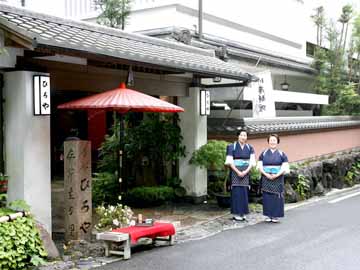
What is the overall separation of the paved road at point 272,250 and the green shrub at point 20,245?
1.09 meters

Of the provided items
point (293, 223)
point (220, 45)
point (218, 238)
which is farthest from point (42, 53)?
point (220, 45)

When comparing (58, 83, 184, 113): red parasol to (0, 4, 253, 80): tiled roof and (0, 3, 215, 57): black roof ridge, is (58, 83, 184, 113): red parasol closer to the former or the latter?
(0, 4, 253, 80): tiled roof

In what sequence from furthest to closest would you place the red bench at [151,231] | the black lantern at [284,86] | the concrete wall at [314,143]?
the black lantern at [284,86], the concrete wall at [314,143], the red bench at [151,231]

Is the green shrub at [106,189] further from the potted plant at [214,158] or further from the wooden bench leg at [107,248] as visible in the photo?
the wooden bench leg at [107,248]

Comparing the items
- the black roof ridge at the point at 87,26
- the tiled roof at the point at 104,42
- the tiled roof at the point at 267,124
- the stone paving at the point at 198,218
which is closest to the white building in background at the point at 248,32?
the tiled roof at the point at 267,124

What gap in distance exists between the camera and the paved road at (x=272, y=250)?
8039 millimetres

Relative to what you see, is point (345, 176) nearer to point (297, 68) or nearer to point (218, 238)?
point (297, 68)

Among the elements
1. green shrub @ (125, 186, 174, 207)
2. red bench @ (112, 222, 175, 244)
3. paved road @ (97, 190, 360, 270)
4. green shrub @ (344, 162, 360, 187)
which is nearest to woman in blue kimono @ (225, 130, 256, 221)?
paved road @ (97, 190, 360, 270)

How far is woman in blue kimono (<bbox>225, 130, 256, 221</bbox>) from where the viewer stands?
38.5 feet

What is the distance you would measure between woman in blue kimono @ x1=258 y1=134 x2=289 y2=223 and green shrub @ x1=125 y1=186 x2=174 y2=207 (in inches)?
116

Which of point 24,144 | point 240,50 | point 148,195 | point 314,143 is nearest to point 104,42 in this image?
point 24,144

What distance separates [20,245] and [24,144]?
187cm

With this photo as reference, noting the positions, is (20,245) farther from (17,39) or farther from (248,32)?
(248,32)

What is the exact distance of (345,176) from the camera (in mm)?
18703
